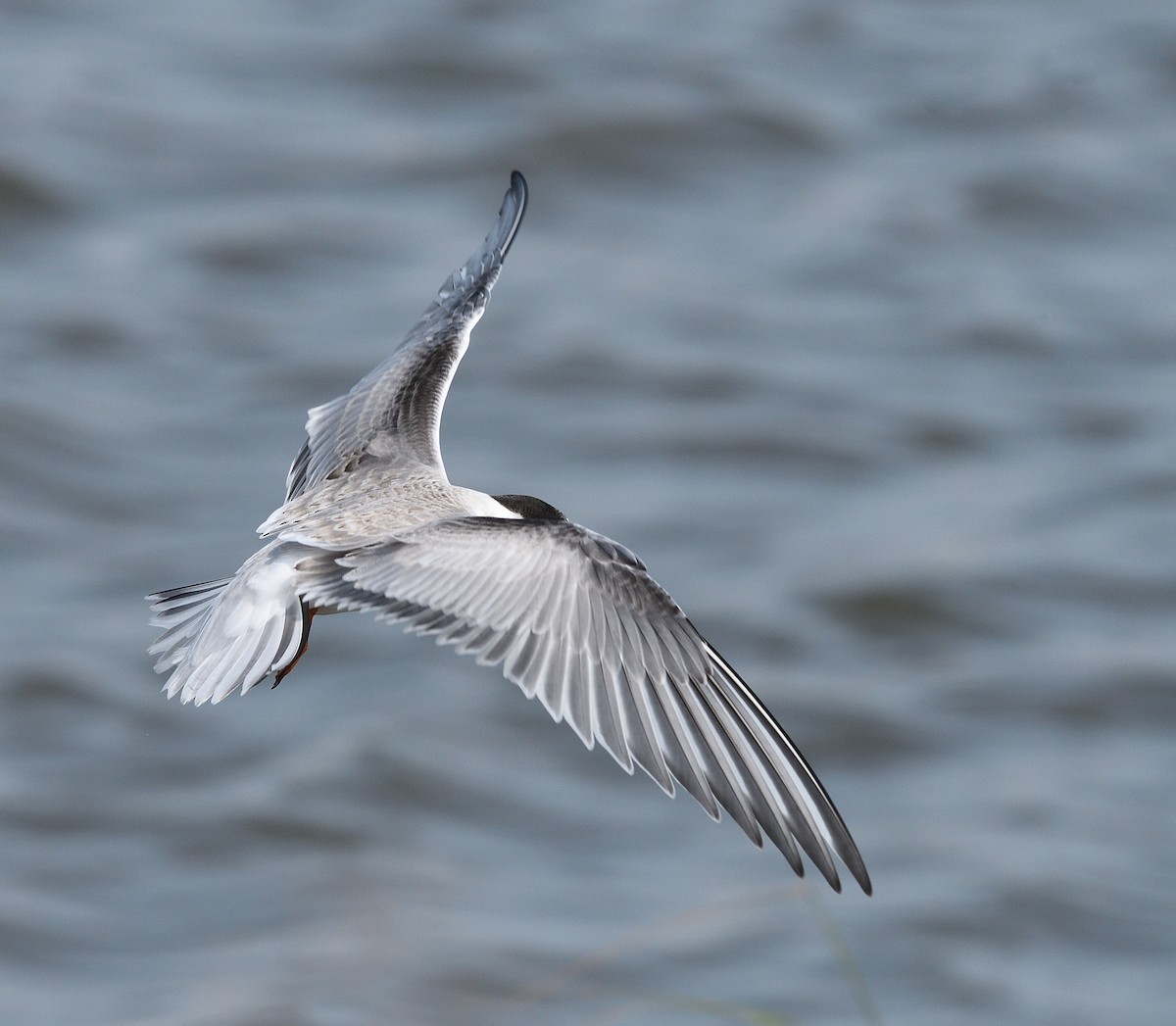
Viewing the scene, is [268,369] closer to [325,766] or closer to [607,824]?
[325,766]

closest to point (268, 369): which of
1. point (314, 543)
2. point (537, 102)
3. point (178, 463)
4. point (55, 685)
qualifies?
point (178, 463)

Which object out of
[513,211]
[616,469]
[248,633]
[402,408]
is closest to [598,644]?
[248,633]

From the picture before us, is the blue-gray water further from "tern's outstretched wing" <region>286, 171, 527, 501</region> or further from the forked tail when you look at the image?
the forked tail

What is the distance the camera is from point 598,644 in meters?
4.82

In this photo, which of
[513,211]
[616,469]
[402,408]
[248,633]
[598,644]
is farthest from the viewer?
[616,469]

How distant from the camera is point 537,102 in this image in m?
16.0

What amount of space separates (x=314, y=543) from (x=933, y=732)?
6731mm

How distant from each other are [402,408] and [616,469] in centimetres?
643

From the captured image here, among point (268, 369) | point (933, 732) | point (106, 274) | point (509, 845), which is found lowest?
point (509, 845)

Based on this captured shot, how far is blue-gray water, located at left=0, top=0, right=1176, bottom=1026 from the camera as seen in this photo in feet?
31.8

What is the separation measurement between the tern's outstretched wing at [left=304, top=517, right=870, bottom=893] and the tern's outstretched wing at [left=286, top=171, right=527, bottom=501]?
120cm

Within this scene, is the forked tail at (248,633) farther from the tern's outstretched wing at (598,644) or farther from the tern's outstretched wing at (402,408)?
the tern's outstretched wing at (402,408)

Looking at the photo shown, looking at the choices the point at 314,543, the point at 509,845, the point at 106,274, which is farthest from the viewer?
the point at 106,274

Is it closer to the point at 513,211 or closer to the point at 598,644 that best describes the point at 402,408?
the point at 513,211
